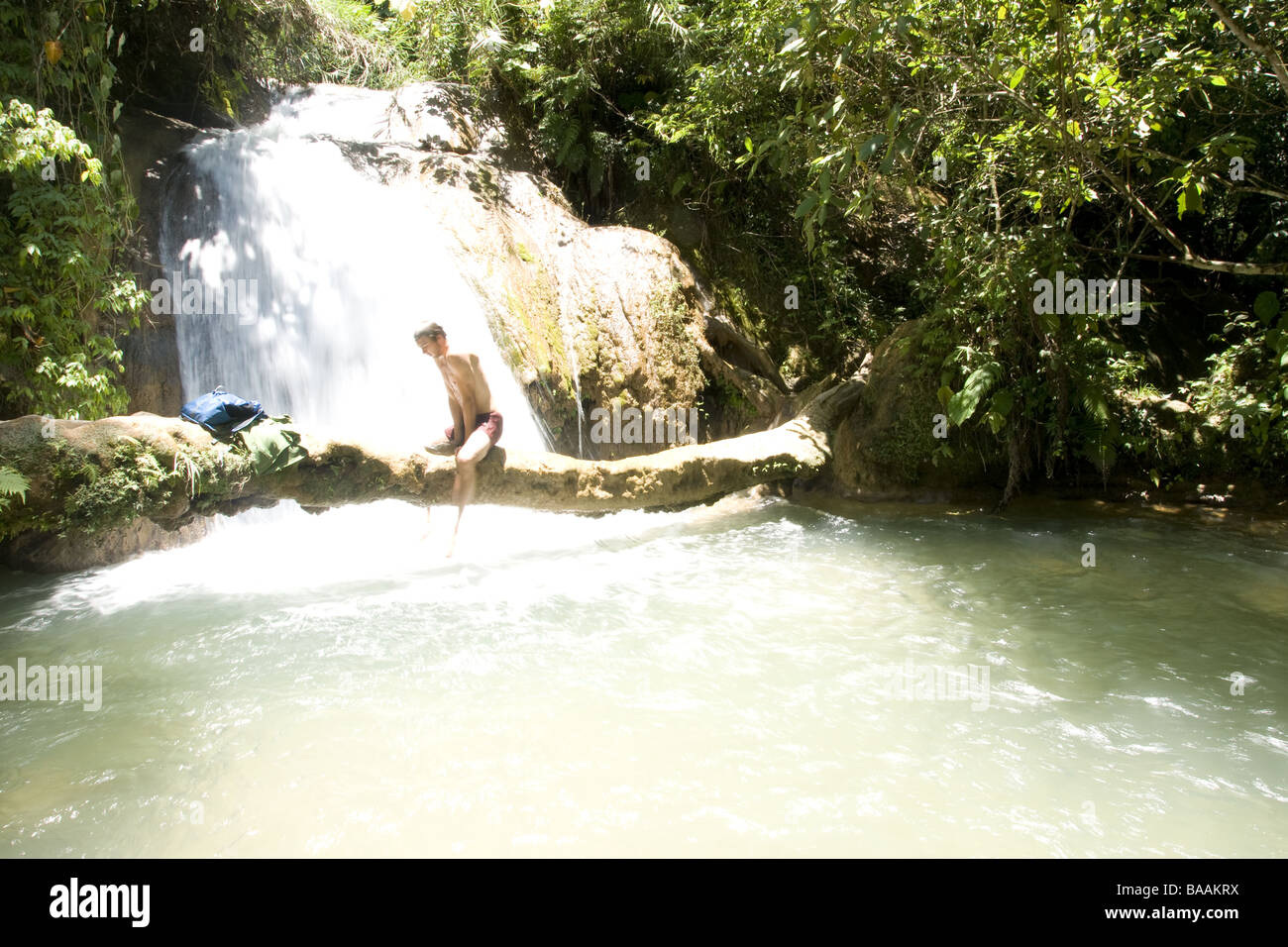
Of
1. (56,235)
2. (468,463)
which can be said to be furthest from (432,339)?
(56,235)

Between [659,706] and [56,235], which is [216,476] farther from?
[56,235]

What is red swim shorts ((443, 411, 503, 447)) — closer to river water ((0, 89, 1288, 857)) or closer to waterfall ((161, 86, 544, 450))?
river water ((0, 89, 1288, 857))

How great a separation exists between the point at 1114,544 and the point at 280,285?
31.8ft

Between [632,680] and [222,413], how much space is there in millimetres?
3268

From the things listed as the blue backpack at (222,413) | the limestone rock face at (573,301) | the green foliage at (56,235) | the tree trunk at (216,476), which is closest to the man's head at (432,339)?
the tree trunk at (216,476)

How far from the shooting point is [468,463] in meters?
5.71

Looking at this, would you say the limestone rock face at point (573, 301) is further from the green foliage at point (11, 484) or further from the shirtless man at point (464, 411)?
the green foliage at point (11, 484)

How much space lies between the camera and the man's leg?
5703 mm

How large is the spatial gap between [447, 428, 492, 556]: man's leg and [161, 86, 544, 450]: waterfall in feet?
8.37

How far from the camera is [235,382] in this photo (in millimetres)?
8500

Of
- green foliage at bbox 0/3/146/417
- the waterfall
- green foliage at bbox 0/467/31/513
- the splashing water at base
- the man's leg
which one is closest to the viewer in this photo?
the splashing water at base

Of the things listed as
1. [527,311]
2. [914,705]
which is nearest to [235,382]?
[527,311]

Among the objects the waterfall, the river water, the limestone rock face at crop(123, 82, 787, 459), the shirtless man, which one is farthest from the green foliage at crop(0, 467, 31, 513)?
the limestone rock face at crop(123, 82, 787, 459)
